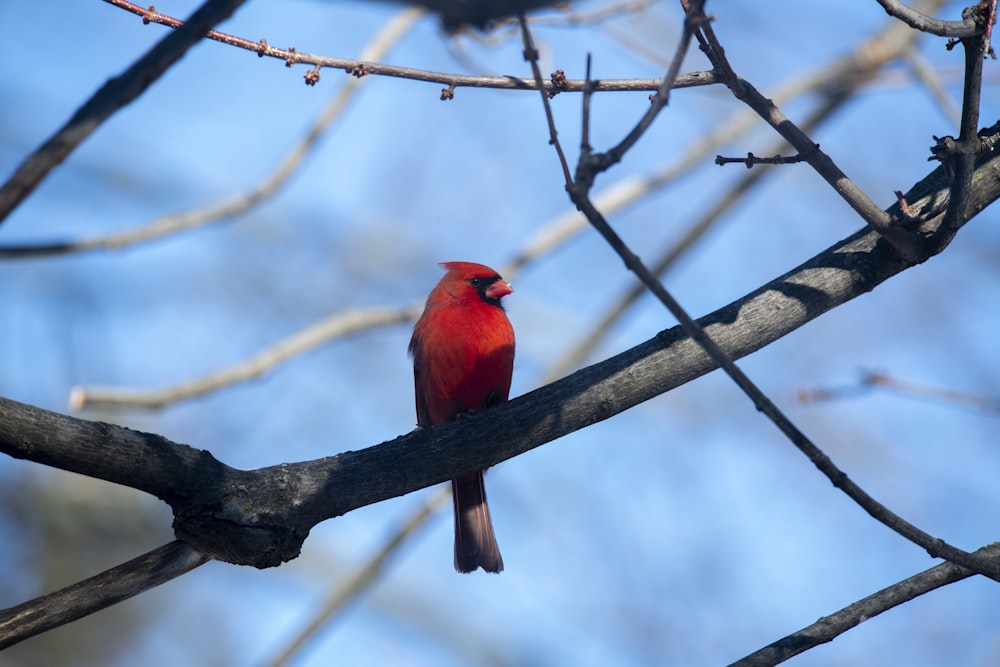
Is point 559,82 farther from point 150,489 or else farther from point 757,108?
point 150,489

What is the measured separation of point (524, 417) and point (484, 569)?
74.0 inches

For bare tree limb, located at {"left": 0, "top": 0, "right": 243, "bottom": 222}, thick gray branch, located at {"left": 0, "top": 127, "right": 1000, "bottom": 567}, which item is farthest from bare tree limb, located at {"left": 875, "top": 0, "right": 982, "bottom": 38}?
bare tree limb, located at {"left": 0, "top": 0, "right": 243, "bottom": 222}

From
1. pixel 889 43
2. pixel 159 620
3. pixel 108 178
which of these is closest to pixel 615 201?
pixel 889 43

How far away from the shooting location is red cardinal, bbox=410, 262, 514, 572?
4.20 meters

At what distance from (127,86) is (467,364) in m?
2.68

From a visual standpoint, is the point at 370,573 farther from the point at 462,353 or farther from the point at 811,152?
the point at 811,152

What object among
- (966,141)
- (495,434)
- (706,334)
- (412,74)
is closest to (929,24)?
(966,141)

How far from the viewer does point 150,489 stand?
2340mm

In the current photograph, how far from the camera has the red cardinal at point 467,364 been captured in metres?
4.20

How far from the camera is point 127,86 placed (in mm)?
1591

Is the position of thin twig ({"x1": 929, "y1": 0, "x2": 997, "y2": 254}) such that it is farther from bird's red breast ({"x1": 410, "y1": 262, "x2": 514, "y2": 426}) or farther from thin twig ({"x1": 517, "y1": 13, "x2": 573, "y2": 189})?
bird's red breast ({"x1": 410, "y1": 262, "x2": 514, "y2": 426})

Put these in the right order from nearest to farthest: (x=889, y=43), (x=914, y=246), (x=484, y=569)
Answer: (x=914, y=246), (x=484, y=569), (x=889, y=43)

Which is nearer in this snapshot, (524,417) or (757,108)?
(757,108)

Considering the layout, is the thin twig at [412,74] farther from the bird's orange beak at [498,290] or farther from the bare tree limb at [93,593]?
the bird's orange beak at [498,290]
